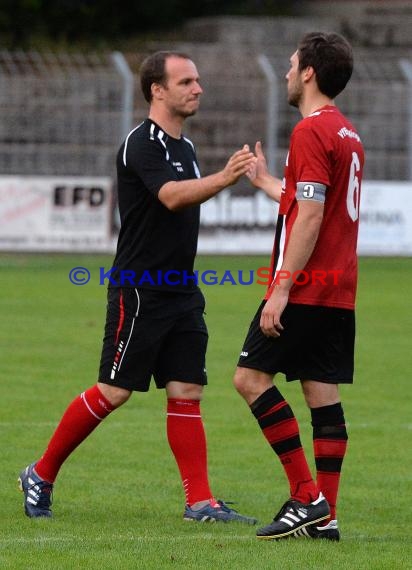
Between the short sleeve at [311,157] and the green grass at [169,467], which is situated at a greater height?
the short sleeve at [311,157]

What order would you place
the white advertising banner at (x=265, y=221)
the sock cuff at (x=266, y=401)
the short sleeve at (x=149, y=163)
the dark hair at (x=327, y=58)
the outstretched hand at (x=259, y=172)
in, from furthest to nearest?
1. the white advertising banner at (x=265, y=221)
2. the outstretched hand at (x=259, y=172)
3. the short sleeve at (x=149, y=163)
4. the sock cuff at (x=266, y=401)
5. the dark hair at (x=327, y=58)

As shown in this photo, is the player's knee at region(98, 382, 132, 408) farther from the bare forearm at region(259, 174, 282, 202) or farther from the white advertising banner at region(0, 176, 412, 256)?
the white advertising banner at region(0, 176, 412, 256)

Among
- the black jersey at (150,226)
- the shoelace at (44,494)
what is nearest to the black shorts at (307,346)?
the black jersey at (150,226)

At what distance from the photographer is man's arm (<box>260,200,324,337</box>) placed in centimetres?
564

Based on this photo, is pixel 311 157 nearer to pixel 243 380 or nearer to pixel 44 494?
pixel 243 380

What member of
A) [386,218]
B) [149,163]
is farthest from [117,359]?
[386,218]

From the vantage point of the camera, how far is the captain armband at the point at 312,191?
18.5 feet

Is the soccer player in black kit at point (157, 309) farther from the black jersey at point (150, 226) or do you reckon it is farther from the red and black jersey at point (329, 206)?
the red and black jersey at point (329, 206)

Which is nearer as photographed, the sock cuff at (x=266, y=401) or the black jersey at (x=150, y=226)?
the sock cuff at (x=266, y=401)

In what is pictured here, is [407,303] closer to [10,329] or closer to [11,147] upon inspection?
[10,329]

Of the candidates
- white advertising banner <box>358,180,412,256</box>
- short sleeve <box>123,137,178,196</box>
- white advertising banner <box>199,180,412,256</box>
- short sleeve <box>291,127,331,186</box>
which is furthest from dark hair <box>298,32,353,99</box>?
white advertising banner <box>358,180,412,256</box>

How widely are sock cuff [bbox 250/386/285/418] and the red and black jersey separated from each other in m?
0.42

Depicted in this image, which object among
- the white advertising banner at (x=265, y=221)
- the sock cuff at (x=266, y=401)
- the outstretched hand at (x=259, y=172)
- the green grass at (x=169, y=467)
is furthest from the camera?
the white advertising banner at (x=265, y=221)

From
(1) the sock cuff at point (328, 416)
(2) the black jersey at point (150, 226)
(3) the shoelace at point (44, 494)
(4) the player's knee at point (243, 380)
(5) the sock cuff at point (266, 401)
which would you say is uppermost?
(2) the black jersey at point (150, 226)
